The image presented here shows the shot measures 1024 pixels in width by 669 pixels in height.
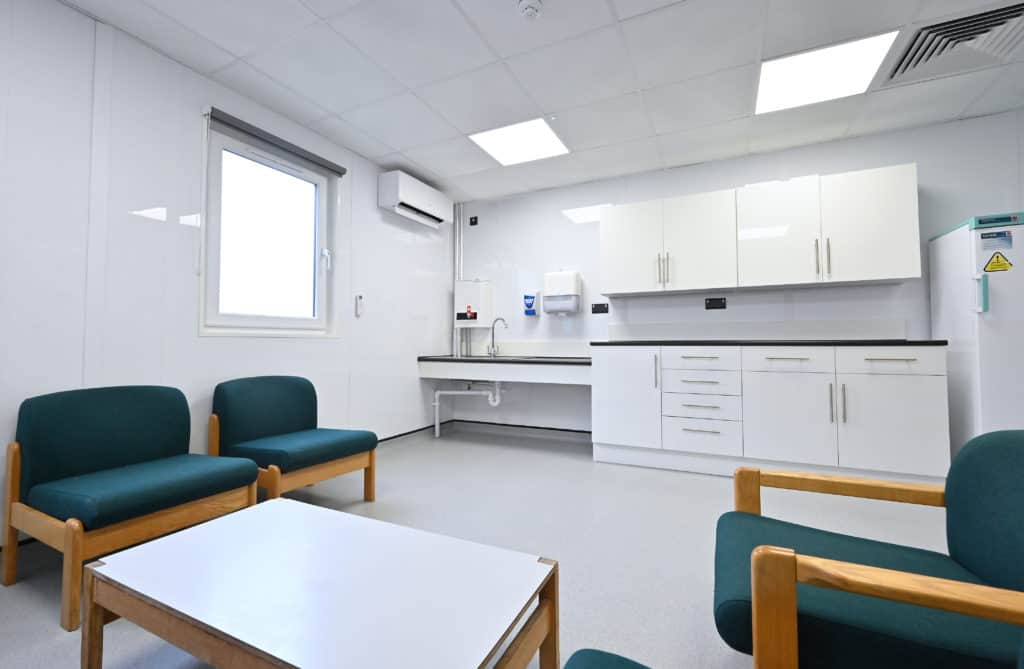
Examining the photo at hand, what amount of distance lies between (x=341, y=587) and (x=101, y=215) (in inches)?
91.6

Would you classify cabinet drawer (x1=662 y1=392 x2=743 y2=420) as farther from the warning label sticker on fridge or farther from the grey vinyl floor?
the warning label sticker on fridge

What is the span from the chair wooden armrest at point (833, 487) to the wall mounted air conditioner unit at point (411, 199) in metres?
3.44

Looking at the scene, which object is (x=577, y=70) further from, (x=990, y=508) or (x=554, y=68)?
(x=990, y=508)

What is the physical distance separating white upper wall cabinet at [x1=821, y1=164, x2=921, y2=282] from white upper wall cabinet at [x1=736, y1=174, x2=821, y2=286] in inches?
3.1

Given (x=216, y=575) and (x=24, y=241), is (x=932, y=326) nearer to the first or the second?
(x=216, y=575)

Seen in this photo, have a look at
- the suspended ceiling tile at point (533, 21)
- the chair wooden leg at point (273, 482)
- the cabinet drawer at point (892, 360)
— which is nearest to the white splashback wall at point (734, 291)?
the cabinet drawer at point (892, 360)

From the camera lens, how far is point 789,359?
2982 millimetres

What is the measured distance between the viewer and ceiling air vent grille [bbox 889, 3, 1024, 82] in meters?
2.16

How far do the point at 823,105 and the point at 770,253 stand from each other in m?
1.02

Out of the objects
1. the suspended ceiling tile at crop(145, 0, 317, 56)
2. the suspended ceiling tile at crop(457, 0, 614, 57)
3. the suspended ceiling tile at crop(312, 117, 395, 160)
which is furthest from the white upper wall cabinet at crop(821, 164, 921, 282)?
the suspended ceiling tile at crop(145, 0, 317, 56)

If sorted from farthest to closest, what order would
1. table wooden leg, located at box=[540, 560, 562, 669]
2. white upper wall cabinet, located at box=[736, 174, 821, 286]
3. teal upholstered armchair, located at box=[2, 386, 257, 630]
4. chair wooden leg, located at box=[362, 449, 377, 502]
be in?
white upper wall cabinet, located at box=[736, 174, 821, 286] < chair wooden leg, located at box=[362, 449, 377, 502] < teal upholstered armchair, located at box=[2, 386, 257, 630] < table wooden leg, located at box=[540, 560, 562, 669]

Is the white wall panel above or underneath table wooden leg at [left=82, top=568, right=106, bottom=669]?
above

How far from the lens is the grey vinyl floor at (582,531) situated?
1.35m

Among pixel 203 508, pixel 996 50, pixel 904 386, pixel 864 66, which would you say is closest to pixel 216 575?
pixel 203 508
